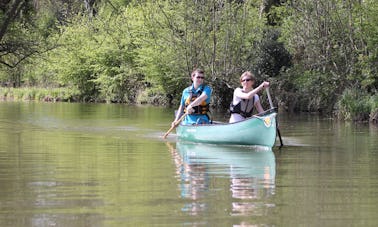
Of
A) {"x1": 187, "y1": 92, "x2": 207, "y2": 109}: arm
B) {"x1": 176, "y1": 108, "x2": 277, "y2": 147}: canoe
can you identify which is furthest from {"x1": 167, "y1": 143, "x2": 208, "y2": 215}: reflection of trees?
{"x1": 187, "y1": 92, "x2": 207, "y2": 109}: arm

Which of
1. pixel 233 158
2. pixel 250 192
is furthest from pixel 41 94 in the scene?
pixel 250 192

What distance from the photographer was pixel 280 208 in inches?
318

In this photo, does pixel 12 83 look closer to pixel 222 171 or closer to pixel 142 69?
pixel 142 69

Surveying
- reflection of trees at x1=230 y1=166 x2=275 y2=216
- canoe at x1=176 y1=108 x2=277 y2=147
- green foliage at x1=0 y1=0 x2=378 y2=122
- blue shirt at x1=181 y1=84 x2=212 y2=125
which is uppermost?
green foliage at x1=0 y1=0 x2=378 y2=122

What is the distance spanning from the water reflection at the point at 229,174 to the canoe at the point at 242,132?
16cm

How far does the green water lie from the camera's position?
759 cm

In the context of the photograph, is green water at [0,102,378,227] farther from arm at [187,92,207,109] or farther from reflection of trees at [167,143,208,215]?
arm at [187,92,207,109]

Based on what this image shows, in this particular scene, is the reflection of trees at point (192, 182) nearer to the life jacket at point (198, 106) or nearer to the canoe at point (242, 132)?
the canoe at point (242, 132)

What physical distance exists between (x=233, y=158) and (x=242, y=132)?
207 centimetres

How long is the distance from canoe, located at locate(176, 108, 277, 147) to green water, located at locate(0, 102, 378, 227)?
0.23 metres

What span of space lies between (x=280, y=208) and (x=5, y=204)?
109 inches

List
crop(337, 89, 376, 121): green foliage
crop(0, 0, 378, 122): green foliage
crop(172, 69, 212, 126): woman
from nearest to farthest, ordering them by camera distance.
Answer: crop(172, 69, 212, 126): woman, crop(337, 89, 376, 121): green foliage, crop(0, 0, 378, 122): green foliage

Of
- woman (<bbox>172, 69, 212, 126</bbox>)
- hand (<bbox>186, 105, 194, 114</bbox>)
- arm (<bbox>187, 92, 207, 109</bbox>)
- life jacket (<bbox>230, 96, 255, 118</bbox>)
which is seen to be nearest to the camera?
life jacket (<bbox>230, 96, 255, 118</bbox>)

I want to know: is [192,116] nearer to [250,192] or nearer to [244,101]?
[244,101]
